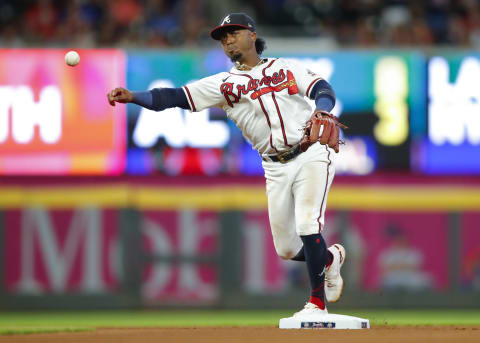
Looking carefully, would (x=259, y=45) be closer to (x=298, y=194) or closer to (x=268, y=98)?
(x=268, y=98)

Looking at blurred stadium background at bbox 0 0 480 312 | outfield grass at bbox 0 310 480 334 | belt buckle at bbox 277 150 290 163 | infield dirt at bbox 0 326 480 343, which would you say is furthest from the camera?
blurred stadium background at bbox 0 0 480 312

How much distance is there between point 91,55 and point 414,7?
4.00 m

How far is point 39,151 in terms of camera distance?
440 inches

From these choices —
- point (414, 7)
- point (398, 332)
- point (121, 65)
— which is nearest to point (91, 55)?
point (121, 65)

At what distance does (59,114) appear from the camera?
11.2 m

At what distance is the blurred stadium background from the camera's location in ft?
36.6

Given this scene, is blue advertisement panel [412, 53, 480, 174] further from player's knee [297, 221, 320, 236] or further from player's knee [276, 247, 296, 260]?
player's knee [297, 221, 320, 236]

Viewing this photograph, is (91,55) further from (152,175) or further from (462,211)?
(462,211)

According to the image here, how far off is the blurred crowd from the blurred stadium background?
0.9 inches

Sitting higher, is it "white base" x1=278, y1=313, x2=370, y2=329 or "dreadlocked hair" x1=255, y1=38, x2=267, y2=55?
"dreadlocked hair" x1=255, y1=38, x2=267, y2=55

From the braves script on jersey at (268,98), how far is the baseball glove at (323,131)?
0.89 ft

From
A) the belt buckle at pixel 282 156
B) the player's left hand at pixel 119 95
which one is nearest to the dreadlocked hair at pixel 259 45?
the belt buckle at pixel 282 156

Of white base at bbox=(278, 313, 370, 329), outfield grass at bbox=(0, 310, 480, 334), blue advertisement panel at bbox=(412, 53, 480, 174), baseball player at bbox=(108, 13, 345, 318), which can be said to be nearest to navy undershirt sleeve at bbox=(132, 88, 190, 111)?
baseball player at bbox=(108, 13, 345, 318)

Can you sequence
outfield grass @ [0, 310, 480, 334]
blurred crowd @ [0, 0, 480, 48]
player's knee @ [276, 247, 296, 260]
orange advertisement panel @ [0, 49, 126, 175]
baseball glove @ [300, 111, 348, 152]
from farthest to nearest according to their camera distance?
blurred crowd @ [0, 0, 480, 48] → orange advertisement panel @ [0, 49, 126, 175] → outfield grass @ [0, 310, 480, 334] → player's knee @ [276, 247, 296, 260] → baseball glove @ [300, 111, 348, 152]
